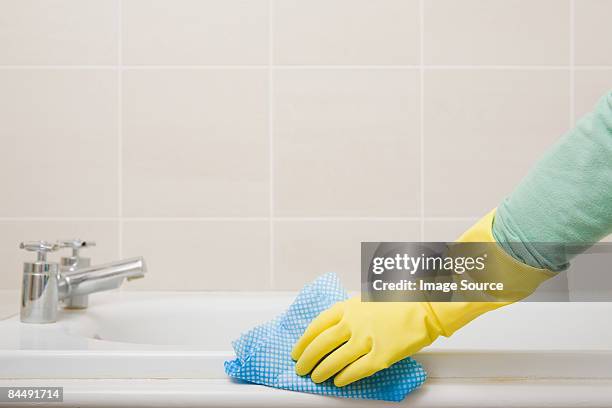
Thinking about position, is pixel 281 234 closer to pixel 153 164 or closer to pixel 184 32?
pixel 153 164

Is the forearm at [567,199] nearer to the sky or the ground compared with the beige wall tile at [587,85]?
nearer to the ground

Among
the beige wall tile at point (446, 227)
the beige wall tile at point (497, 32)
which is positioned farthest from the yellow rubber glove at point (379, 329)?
the beige wall tile at point (497, 32)

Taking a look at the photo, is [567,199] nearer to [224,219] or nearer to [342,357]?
[342,357]

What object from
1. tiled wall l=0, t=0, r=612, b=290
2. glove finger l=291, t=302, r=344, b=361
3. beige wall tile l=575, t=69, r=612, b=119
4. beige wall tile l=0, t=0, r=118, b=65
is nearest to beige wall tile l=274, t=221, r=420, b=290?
tiled wall l=0, t=0, r=612, b=290

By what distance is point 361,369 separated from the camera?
677 millimetres

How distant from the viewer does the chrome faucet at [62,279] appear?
103 cm

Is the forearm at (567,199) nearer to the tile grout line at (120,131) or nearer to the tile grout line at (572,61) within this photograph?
the tile grout line at (572,61)

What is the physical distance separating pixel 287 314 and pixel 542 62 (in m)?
0.92

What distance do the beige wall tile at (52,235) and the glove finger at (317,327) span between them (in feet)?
2.54

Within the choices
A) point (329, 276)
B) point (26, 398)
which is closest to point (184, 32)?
point (329, 276)

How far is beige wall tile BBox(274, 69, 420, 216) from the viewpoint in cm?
139

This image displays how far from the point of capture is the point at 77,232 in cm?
139

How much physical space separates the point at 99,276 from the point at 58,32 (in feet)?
1.95

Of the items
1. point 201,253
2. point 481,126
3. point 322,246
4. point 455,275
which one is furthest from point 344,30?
point 455,275
